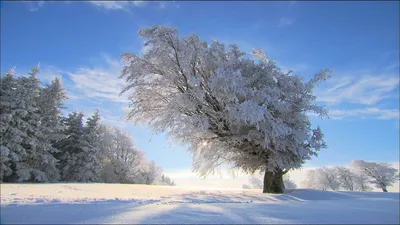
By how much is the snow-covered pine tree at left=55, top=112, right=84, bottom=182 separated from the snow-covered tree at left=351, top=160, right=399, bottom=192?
39.5 meters

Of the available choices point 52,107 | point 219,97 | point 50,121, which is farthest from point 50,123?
point 219,97

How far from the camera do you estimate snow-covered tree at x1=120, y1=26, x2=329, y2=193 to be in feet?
33.1

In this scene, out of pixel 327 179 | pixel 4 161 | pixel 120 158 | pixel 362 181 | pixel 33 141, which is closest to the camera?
pixel 4 161

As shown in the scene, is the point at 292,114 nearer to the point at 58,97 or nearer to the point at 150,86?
the point at 150,86

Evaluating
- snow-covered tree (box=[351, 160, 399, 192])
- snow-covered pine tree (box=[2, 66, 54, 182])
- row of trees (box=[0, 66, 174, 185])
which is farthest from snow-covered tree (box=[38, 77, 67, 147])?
snow-covered tree (box=[351, 160, 399, 192])

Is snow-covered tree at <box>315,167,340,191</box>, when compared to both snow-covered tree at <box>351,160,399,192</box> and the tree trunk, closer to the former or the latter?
snow-covered tree at <box>351,160,399,192</box>

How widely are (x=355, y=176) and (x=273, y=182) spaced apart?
113ft

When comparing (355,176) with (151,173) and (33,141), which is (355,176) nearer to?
(151,173)

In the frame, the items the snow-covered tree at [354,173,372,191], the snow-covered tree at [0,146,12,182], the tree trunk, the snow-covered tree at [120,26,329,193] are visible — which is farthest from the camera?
the snow-covered tree at [354,173,372,191]

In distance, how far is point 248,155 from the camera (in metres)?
12.7

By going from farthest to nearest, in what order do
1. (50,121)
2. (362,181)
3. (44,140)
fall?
(362,181) < (50,121) < (44,140)

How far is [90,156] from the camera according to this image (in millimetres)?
24703

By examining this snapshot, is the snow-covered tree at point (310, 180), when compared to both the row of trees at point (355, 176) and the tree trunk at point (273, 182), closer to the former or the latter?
the row of trees at point (355, 176)

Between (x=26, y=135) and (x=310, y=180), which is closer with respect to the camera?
(x=26, y=135)
